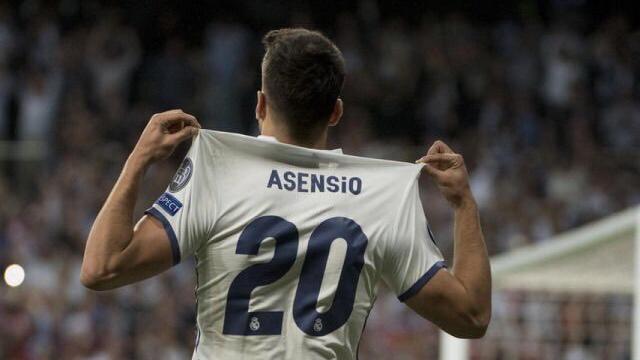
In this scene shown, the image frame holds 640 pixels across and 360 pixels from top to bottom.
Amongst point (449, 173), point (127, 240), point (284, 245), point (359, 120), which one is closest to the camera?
point (127, 240)

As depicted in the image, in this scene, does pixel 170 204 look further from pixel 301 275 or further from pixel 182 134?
pixel 301 275

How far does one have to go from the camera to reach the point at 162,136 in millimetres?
2641

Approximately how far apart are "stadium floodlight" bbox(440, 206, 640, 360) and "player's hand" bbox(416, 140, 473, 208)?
2955 millimetres

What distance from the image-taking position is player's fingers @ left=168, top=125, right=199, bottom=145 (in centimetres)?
264

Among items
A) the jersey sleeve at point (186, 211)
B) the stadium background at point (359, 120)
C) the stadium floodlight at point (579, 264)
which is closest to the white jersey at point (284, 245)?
the jersey sleeve at point (186, 211)

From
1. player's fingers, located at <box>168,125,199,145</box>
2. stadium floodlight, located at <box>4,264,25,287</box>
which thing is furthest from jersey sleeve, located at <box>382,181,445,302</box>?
stadium floodlight, located at <box>4,264,25,287</box>

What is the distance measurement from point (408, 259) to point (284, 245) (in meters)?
0.28

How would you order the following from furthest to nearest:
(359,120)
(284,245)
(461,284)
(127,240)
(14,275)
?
(359,120), (14,275), (461,284), (284,245), (127,240)

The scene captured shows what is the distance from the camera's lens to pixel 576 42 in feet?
40.0

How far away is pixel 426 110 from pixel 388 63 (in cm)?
65

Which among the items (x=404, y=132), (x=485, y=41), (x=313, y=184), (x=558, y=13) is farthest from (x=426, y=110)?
(x=313, y=184)

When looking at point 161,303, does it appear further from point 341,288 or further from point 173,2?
point 341,288

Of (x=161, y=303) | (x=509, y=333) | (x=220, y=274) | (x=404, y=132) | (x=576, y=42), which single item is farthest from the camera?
(x=576, y=42)

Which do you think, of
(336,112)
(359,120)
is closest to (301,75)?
(336,112)
